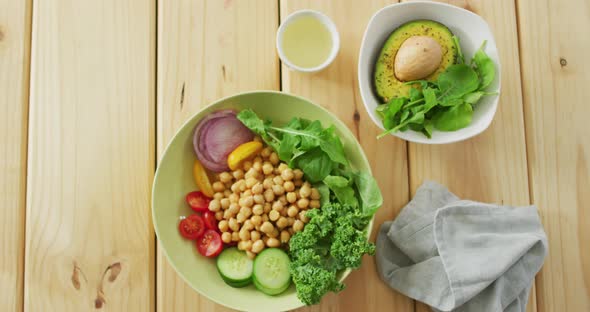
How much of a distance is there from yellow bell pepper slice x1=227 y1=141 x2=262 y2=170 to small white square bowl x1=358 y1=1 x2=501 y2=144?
260 mm

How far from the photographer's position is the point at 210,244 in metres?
1.06

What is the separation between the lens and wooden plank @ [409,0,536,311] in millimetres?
1169

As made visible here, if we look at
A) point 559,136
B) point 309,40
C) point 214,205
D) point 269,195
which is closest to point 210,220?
point 214,205

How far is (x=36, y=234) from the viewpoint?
112cm

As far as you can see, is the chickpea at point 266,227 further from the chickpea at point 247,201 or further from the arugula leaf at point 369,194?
the arugula leaf at point 369,194

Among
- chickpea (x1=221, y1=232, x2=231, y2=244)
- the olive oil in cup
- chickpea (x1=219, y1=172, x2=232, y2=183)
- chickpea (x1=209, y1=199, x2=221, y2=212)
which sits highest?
the olive oil in cup

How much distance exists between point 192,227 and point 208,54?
418mm

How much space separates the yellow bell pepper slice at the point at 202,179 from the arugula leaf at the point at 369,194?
0.33 meters

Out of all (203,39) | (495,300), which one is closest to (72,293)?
(203,39)

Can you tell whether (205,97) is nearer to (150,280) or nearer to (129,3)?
(129,3)

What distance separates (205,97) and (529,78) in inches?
31.6

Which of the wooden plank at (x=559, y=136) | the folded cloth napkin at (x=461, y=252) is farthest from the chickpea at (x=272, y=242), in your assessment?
the wooden plank at (x=559, y=136)

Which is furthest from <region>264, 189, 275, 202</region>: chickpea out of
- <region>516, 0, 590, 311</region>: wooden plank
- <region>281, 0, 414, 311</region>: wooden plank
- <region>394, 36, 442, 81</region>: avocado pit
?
<region>516, 0, 590, 311</region>: wooden plank

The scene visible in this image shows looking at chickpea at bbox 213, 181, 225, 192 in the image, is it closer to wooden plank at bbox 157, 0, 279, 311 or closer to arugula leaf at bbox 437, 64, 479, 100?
wooden plank at bbox 157, 0, 279, 311
